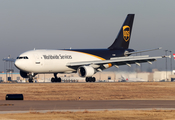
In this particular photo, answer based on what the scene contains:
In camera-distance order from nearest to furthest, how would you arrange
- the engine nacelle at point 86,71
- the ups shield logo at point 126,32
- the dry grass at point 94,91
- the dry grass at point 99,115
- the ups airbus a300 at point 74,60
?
the dry grass at point 99,115 < the dry grass at point 94,91 < the ups airbus a300 at point 74,60 < the engine nacelle at point 86,71 < the ups shield logo at point 126,32

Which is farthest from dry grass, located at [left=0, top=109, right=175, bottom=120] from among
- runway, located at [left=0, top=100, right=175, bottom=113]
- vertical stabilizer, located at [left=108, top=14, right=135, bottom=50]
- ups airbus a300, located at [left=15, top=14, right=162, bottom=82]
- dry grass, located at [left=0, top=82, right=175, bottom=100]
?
vertical stabilizer, located at [left=108, top=14, right=135, bottom=50]

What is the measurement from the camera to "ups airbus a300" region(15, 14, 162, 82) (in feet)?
188

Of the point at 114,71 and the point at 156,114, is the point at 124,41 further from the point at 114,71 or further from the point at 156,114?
the point at 156,114

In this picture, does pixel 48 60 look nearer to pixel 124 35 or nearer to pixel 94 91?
pixel 94 91

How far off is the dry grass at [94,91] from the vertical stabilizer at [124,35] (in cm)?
1514

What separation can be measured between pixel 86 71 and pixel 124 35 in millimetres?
15562

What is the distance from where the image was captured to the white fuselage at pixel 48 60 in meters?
56.7

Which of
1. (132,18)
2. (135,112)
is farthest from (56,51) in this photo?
(135,112)

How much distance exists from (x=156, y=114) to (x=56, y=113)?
6.21 meters

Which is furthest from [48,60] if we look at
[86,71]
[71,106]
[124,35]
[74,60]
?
[71,106]

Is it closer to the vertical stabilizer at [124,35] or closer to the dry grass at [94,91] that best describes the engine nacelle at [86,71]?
the dry grass at [94,91]

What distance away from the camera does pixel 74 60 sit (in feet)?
203

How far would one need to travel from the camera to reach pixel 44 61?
58.2 m

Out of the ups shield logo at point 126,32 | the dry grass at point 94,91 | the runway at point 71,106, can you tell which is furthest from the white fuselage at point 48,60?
the runway at point 71,106
